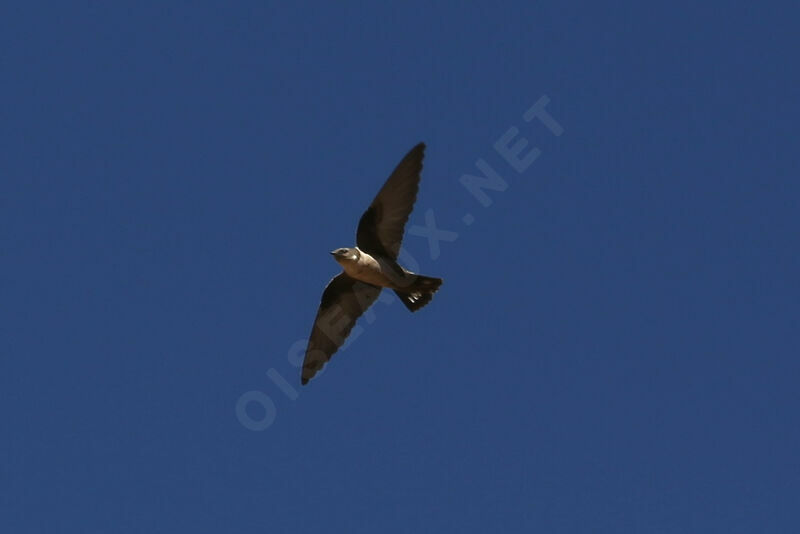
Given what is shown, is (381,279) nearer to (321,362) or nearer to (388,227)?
(388,227)

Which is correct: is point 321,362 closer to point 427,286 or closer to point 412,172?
point 427,286

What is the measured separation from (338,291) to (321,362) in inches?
39.9

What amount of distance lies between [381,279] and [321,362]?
1782mm

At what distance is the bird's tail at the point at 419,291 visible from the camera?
1549cm

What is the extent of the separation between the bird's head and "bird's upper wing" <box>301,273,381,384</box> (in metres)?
1.31

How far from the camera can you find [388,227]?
15.5m

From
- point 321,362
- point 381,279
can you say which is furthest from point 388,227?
point 321,362

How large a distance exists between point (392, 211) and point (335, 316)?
193 cm

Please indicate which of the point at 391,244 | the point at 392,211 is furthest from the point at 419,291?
the point at 392,211

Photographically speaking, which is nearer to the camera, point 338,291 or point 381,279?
point 381,279

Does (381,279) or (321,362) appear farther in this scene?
(321,362)

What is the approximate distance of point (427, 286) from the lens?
51.0 ft

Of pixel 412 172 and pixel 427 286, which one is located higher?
pixel 412 172

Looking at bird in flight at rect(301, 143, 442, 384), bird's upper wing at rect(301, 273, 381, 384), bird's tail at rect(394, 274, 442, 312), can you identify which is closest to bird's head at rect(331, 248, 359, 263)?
bird in flight at rect(301, 143, 442, 384)
